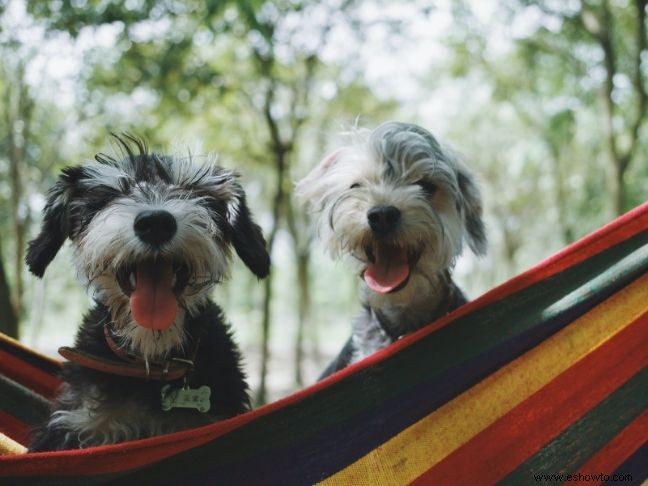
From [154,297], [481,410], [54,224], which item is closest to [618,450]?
[481,410]

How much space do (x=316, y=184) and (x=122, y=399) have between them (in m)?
1.97

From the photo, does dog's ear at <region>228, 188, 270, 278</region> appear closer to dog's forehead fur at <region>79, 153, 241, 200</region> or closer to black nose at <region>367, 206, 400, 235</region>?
dog's forehead fur at <region>79, 153, 241, 200</region>

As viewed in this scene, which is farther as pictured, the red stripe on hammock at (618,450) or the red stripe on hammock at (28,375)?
the red stripe on hammock at (28,375)

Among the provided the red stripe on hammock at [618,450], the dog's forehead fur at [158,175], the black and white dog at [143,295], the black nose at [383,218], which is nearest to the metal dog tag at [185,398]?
the black and white dog at [143,295]

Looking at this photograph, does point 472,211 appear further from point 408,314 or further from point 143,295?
point 143,295

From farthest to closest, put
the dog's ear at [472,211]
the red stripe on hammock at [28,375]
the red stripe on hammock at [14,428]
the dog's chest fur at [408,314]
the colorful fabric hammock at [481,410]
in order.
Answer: the dog's ear at [472,211], the dog's chest fur at [408,314], the red stripe on hammock at [28,375], the red stripe on hammock at [14,428], the colorful fabric hammock at [481,410]

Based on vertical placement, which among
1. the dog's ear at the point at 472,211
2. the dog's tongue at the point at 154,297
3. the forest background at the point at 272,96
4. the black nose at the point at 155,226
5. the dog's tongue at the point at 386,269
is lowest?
the dog's tongue at the point at 154,297

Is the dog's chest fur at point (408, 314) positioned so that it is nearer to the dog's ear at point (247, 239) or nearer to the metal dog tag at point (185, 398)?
the dog's ear at point (247, 239)

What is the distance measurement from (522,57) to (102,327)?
15.5 metres

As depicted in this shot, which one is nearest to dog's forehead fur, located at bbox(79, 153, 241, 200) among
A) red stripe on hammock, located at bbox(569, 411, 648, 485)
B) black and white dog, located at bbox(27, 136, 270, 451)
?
black and white dog, located at bbox(27, 136, 270, 451)

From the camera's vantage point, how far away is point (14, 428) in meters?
3.10

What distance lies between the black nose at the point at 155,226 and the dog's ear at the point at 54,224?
23.5 inches

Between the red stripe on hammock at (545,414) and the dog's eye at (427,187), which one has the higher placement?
the dog's eye at (427,187)

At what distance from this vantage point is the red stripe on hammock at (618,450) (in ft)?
8.43
